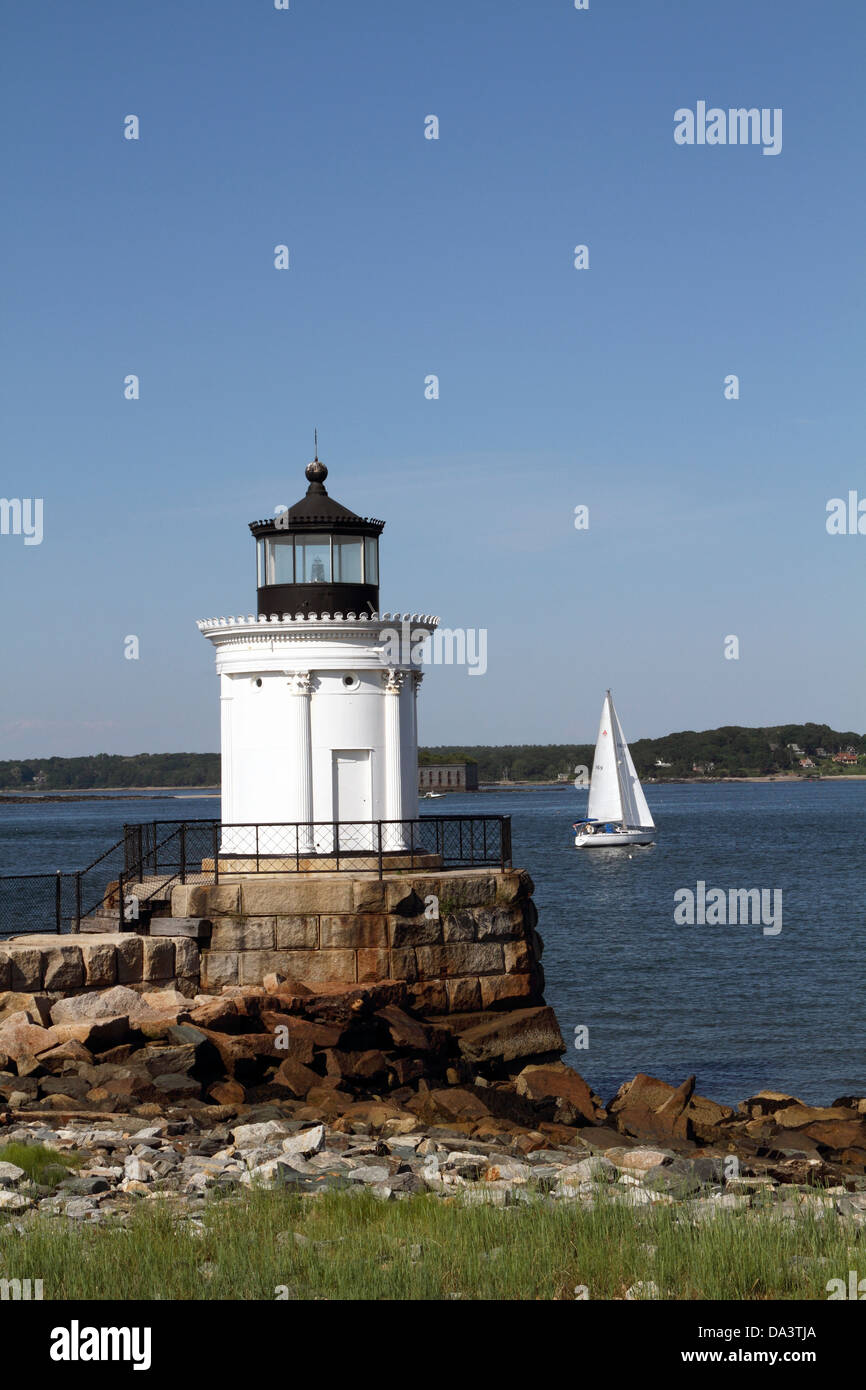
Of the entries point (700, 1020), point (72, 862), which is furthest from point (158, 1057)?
point (72, 862)

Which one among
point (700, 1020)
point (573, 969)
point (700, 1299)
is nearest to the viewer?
point (700, 1299)

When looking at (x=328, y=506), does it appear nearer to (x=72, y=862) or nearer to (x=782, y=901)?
(x=782, y=901)

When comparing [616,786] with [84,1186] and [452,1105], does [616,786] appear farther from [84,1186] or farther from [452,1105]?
[84,1186]

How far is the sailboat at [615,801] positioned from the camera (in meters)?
84.6

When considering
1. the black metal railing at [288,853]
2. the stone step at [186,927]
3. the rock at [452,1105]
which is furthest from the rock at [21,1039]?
the rock at [452,1105]

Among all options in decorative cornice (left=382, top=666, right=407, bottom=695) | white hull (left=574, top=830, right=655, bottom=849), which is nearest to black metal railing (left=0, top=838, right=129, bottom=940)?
decorative cornice (left=382, top=666, right=407, bottom=695)

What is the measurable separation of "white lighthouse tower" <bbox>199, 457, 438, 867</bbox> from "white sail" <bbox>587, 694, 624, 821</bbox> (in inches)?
2509

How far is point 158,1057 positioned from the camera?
15.6m

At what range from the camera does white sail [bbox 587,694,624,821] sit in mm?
84562

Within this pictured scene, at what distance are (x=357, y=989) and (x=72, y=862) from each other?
59.2 metres

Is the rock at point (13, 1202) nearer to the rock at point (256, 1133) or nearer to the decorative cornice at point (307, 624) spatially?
the rock at point (256, 1133)

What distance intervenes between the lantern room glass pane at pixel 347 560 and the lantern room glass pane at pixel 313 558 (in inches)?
4.4

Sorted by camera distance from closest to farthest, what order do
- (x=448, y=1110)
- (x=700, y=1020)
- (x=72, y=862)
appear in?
1. (x=448, y=1110)
2. (x=700, y=1020)
3. (x=72, y=862)

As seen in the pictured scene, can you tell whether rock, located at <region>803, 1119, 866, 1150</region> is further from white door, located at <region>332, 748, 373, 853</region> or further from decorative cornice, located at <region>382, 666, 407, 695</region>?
decorative cornice, located at <region>382, 666, 407, 695</region>
